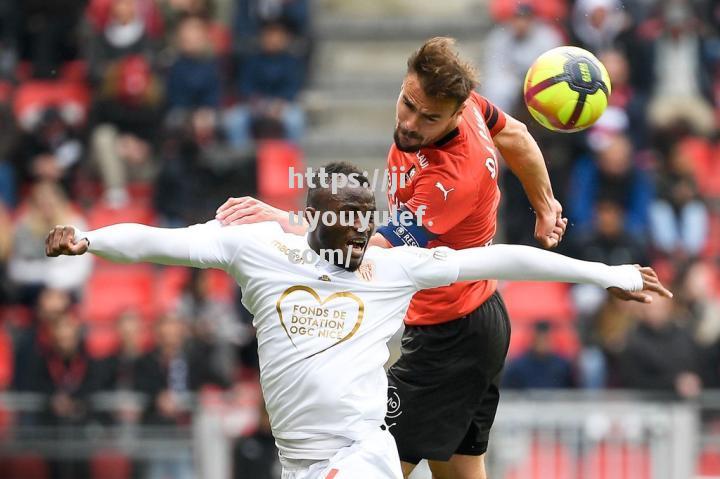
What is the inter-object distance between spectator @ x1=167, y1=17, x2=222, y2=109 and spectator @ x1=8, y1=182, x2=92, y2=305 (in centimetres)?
163

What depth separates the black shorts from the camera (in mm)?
6559

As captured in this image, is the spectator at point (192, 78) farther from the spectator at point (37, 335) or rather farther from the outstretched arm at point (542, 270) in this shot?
the outstretched arm at point (542, 270)

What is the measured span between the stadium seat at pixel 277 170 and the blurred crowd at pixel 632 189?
202 cm

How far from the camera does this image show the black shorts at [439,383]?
656 cm

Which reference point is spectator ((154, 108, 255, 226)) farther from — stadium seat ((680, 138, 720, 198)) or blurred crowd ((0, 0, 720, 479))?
stadium seat ((680, 138, 720, 198))

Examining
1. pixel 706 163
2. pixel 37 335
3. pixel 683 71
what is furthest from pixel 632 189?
pixel 37 335

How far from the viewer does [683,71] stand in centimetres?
1359

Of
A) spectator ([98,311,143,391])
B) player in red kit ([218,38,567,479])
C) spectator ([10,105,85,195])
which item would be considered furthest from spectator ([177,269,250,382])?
player in red kit ([218,38,567,479])

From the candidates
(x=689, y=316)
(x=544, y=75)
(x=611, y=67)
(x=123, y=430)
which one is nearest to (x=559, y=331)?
(x=689, y=316)

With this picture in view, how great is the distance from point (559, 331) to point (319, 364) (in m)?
6.68

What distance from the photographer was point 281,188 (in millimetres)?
12938

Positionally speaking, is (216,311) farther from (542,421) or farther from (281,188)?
(542,421)

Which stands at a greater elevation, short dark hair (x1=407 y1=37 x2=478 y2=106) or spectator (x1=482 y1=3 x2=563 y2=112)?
short dark hair (x1=407 y1=37 x2=478 y2=106)

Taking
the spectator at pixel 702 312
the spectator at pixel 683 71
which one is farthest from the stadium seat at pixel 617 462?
the spectator at pixel 683 71
